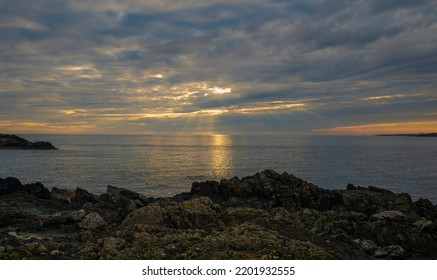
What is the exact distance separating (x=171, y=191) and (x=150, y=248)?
2171 inches

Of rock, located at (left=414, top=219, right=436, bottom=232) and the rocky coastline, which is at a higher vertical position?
the rocky coastline

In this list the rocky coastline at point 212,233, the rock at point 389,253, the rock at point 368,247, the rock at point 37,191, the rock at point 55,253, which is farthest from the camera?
the rock at point 37,191

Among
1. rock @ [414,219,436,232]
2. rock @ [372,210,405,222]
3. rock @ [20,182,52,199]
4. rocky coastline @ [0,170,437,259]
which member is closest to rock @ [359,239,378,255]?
rocky coastline @ [0,170,437,259]

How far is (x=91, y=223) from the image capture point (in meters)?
21.5

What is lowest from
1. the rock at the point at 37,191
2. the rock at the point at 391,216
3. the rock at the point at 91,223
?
the rock at the point at 37,191

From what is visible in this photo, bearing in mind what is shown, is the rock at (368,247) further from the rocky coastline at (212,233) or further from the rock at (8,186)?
the rock at (8,186)

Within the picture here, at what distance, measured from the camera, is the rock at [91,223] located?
21.3 meters

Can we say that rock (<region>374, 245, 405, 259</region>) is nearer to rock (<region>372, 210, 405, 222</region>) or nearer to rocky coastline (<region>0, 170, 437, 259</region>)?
rocky coastline (<region>0, 170, 437, 259</region>)

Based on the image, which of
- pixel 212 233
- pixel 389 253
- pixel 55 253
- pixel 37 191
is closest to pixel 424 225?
pixel 389 253

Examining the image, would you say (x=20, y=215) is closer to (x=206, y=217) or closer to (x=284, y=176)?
(x=206, y=217)

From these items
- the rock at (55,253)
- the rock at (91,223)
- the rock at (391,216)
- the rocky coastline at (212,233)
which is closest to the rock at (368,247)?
the rocky coastline at (212,233)

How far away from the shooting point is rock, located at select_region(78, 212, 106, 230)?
69.9 ft

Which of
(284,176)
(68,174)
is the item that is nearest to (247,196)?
(284,176)

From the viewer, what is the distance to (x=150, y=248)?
15820 mm
